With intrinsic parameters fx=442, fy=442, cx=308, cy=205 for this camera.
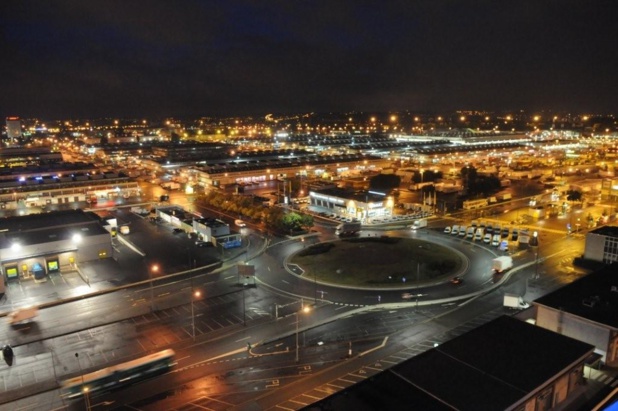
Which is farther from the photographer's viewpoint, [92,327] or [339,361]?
[92,327]

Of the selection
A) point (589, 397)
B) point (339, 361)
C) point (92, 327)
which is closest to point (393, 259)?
point (339, 361)

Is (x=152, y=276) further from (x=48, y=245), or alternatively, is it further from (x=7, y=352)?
(x=7, y=352)

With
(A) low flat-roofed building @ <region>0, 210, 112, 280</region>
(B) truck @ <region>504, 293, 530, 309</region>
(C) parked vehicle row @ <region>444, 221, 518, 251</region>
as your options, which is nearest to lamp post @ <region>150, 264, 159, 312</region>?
(A) low flat-roofed building @ <region>0, 210, 112, 280</region>

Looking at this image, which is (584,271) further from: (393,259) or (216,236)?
(216,236)

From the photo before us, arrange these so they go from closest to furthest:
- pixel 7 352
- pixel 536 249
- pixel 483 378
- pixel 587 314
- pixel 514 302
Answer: pixel 483 378
pixel 587 314
pixel 7 352
pixel 514 302
pixel 536 249

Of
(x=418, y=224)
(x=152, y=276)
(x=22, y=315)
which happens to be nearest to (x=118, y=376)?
(x=22, y=315)

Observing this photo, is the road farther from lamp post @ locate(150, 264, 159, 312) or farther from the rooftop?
the rooftop

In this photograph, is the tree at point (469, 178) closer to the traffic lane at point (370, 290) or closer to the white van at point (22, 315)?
the traffic lane at point (370, 290)
